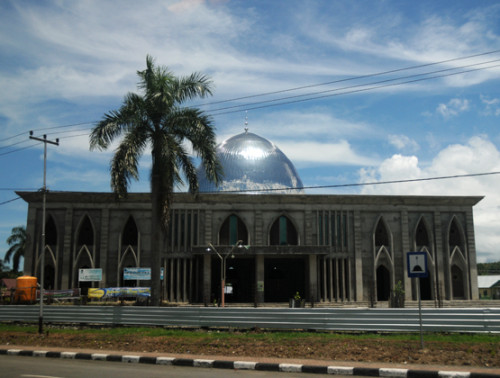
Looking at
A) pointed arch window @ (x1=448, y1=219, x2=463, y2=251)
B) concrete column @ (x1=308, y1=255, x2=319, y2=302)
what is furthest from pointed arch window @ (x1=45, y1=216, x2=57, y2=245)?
pointed arch window @ (x1=448, y1=219, x2=463, y2=251)

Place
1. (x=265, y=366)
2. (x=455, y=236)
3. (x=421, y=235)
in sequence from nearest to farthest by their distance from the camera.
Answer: (x=265, y=366) < (x=421, y=235) < (x=455, y=236)

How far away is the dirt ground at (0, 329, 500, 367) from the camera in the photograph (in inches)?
485

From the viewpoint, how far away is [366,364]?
1202 cm

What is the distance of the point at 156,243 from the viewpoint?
950 inches

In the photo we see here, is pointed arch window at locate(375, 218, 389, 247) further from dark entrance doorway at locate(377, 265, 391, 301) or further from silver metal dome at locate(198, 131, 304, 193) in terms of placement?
silver metal dome at locate(198, 131, 304, 193)

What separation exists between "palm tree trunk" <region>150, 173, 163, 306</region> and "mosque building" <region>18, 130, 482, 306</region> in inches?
564

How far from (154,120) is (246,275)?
69.3 ft

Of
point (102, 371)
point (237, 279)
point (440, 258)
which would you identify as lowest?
point (102, 371)

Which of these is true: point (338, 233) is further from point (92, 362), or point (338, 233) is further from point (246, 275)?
point (92, 362)

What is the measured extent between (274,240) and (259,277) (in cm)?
353

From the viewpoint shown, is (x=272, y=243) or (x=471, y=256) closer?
(x=272, y=243)

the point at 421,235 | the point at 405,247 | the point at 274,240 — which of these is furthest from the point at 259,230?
the point at 421,235

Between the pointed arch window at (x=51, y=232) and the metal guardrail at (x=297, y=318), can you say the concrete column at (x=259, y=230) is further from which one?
the metal guardrail at (x=297, y=318)

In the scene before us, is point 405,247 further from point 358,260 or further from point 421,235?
point 358,260
